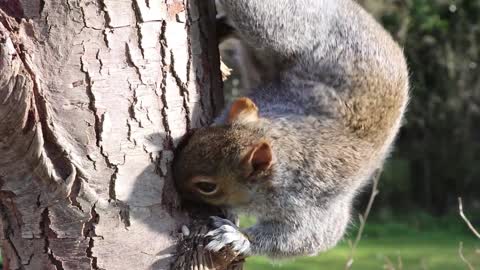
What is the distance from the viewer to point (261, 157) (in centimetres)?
222

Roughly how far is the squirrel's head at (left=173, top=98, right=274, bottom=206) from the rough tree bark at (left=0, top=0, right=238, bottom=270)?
180 mm

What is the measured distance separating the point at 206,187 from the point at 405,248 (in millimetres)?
6201

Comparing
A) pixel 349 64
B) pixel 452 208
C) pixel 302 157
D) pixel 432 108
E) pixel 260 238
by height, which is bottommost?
pixel 452 208

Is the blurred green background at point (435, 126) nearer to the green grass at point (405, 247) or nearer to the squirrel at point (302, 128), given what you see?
the green grass at point (405, 247)

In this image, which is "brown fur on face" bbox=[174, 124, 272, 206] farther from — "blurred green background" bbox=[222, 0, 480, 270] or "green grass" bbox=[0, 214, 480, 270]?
"blurred green background" bbox=[222, 0, 480, 270]

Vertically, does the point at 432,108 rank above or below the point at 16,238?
below

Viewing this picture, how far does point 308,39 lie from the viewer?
2461mm

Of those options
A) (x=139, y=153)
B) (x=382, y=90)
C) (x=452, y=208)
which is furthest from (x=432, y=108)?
(x=139, y=153)

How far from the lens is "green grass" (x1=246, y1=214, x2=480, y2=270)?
24.0 ft

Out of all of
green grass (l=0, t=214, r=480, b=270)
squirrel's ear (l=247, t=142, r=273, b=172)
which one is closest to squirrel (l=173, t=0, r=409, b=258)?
squirrel's ear (l=247, t=142, r=273, b=172)

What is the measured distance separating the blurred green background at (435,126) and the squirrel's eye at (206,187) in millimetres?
7394

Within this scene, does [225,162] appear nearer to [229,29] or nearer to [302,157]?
[302,157]

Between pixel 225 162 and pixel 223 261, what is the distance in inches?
11.2

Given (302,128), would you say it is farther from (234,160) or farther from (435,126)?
(435,126)
